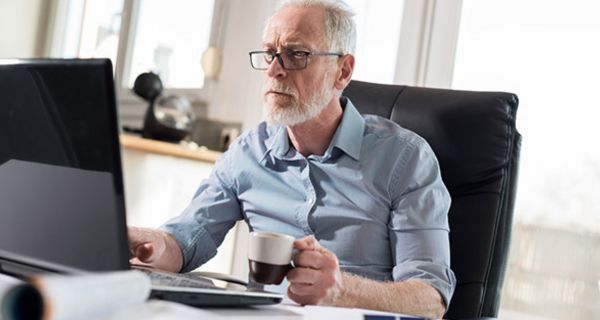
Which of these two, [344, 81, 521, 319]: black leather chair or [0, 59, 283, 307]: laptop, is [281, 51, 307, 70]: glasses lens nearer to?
[344, 81, 521, 319]: black leather chair

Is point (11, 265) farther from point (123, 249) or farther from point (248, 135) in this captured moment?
point (248, 135)

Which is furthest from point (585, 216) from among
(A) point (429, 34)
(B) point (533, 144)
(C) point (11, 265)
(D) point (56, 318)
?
(D) point (56, 318)

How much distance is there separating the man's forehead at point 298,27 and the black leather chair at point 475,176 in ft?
0.90

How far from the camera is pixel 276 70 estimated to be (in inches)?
68.1

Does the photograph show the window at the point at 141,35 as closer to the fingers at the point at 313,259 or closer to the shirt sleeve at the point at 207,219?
the shirt sleeve at the point at 207,219

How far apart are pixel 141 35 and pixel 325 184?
6.84ft

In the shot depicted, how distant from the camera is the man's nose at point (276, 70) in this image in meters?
1.73

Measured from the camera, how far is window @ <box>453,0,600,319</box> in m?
2.22

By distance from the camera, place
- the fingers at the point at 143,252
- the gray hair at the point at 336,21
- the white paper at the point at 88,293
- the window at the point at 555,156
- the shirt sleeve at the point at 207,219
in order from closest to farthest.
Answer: the white paper at the point at 88,293, the fingers at the point at 143,252, the shirt sleeve at the point at 207,219, the gray hair at the point at 336,21, the window at the point at 555,156

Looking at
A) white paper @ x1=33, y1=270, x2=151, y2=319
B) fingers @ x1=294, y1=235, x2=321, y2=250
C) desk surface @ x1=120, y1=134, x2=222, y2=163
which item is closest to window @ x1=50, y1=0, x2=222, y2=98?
desk surface @ x1=120, y1=134, x2=222, y2=163

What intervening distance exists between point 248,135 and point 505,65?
39.3 inches

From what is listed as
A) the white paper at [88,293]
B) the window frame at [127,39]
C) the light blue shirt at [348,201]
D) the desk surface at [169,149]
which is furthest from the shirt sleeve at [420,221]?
the window frame at [127,39]

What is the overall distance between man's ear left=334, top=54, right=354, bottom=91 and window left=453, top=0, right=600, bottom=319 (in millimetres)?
744

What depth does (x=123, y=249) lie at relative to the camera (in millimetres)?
764
